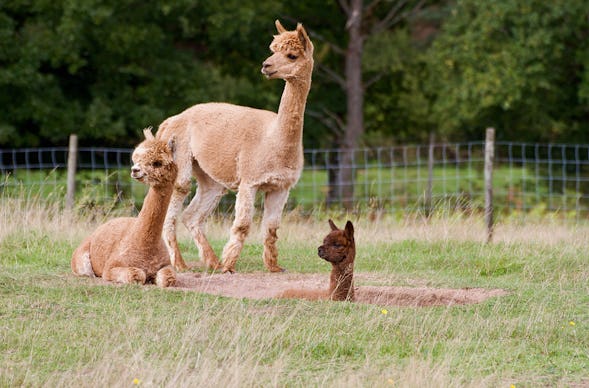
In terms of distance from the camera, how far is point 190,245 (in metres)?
12.1

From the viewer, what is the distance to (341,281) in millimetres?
8211

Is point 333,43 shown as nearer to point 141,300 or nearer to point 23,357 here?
point 141,300

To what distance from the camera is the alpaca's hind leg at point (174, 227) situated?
10320 millimetres

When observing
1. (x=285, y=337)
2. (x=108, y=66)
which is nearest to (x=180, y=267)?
(x=285, y=337)

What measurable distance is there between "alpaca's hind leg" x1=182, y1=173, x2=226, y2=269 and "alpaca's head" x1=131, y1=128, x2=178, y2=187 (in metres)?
1.93

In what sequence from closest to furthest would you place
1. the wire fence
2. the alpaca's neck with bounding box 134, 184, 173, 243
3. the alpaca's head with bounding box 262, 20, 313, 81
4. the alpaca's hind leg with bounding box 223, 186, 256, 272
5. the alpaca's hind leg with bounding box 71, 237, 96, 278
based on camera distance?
the alpaca's neck with bounding box 134, 184, 173, 243 < the alpaca's hind leg with bounding box 71, 237, 96, 278 < the alpaca's head with bounding box 262, 20, 313, 81 < the alpaca's hind leg with bounding box 223, 186, 256, 272 < the wire fence

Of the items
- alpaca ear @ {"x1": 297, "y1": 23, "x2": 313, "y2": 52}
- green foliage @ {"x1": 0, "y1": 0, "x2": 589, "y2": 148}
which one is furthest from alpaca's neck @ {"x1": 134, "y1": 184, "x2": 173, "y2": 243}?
green foliage @ {"x1": 0, "y1": 0, "x2": 589, "y2": 148}

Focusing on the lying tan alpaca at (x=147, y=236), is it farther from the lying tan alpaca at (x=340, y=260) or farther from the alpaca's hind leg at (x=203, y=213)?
the alpaca's hind leg at (x=203, y=213)

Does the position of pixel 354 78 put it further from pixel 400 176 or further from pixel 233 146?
pixel 233 146

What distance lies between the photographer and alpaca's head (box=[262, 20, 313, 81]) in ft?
32.1

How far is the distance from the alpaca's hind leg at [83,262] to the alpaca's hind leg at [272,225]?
1789 millimetres

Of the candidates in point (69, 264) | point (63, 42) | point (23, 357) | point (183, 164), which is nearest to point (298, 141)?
point (183, 164)

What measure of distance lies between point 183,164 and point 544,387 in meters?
5.38

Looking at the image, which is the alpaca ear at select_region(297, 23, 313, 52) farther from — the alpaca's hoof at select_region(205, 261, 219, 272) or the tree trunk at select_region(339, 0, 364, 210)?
the tree trunk at select_region(339, 0, 364, 210)
